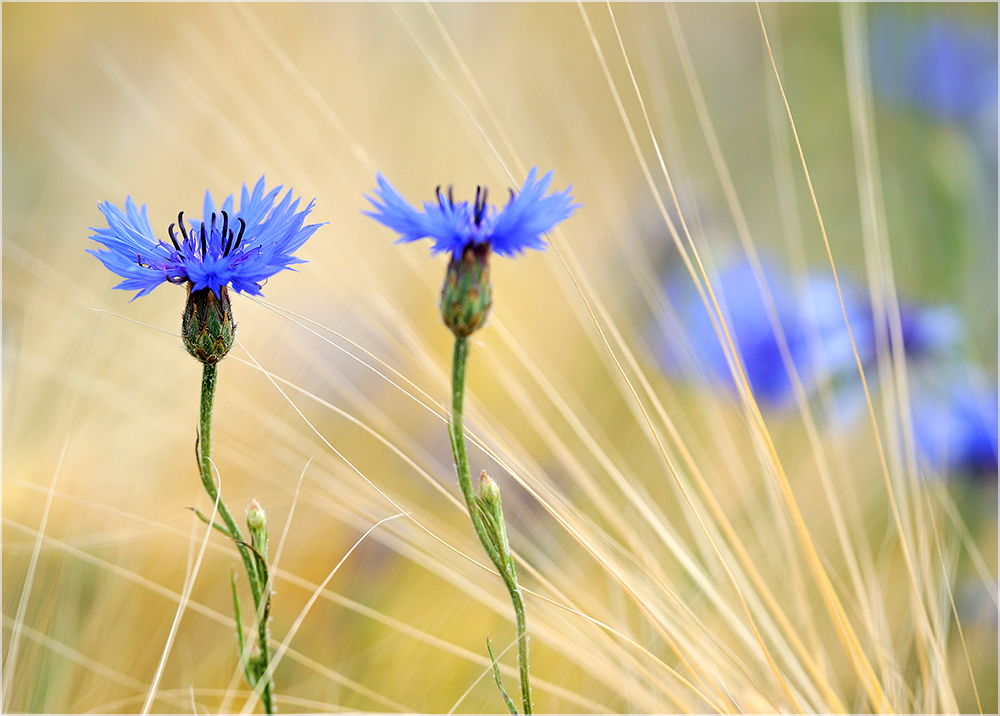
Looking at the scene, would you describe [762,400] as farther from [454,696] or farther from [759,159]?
[759,159]

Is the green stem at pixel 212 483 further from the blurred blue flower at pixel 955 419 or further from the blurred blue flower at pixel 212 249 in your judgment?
the blurred blue flower at pixel 955 419

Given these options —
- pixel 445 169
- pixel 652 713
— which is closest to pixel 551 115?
pixel 445 169

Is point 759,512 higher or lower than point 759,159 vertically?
lower

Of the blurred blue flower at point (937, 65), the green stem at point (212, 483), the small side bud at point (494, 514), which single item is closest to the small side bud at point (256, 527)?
the green stem at point (212, 483)

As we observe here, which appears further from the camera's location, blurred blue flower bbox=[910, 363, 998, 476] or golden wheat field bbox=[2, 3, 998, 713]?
blurred blue flower bbox=[910, 363, 998, 476]

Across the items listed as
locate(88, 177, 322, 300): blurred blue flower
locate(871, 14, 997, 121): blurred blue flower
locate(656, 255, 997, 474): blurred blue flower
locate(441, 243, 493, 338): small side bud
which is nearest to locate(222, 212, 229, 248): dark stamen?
locate(88, 177, 322, 300): blurred blue flower

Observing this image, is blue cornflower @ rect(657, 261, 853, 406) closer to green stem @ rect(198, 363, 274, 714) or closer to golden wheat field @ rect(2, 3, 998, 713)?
golden wheat field @ rect(2, 3, 998, 713)
